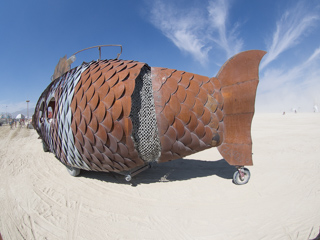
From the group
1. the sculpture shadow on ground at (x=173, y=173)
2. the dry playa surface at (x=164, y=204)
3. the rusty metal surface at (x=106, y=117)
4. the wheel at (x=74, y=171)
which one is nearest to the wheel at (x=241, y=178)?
the dry playa surface at (x=164, y=204)

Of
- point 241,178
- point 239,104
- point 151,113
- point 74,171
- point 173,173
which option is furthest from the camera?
point 173,173

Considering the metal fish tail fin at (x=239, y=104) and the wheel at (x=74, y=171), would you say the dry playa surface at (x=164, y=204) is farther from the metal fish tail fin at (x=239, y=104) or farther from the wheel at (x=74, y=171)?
the metal fish tail fin at (x=239, y=104)

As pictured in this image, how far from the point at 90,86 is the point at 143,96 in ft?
3.29

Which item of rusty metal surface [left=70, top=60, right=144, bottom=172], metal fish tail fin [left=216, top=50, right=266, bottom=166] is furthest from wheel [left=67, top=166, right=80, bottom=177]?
metal fish tail fin [left=216, top=50, right=266, bottom=166]

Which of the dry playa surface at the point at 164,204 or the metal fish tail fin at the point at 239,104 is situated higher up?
the metal fish tail fin at the point at 239,104

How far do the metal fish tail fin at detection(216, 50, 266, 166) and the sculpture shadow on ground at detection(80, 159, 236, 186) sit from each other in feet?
3.74

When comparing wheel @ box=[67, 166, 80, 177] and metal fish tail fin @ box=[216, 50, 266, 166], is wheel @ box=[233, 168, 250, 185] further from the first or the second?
wheel @ box=[67, 166, 80, 177]

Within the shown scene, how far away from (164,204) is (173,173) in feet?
4.43

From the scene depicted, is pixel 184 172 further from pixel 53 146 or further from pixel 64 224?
pixel 53 146

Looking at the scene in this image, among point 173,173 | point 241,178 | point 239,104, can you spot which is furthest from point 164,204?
point 239,104

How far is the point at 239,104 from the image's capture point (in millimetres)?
3010

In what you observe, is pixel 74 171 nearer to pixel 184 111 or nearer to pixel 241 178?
pixel 184 111

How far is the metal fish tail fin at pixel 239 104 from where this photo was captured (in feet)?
9.71

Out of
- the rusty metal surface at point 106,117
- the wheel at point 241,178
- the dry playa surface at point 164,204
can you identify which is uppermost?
the rusty metal surface at point 106,117
